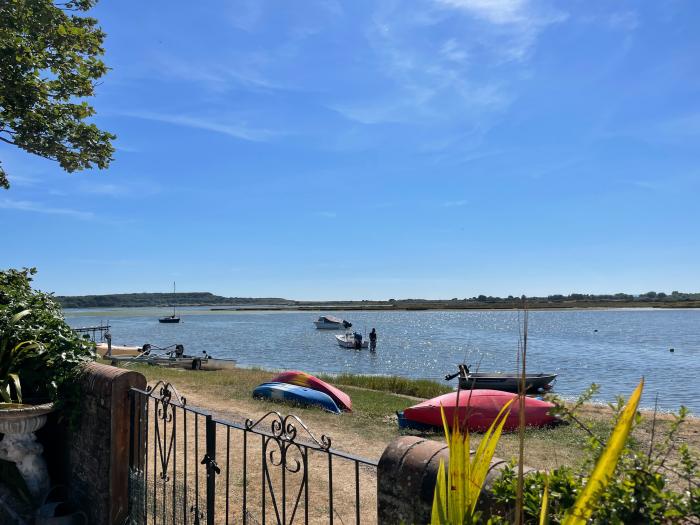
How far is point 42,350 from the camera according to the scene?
5461mm

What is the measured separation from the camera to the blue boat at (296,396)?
48.6 feet

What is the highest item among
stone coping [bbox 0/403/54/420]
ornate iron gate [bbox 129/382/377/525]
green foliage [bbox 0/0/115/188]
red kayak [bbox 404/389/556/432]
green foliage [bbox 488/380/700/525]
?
green foliage [bbox 0/0/115/188]

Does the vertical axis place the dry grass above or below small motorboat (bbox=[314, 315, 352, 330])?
above

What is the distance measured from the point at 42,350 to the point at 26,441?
879 mm

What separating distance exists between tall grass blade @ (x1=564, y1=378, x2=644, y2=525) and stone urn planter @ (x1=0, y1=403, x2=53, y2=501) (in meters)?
5.05

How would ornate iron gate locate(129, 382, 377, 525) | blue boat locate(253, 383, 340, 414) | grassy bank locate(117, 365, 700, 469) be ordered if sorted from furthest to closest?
blue boat locate(253, 383, 340, 414)
grassy bank locate(117, 365, 700, 469)
ornate iron gate locate(129, 382, 377, 525)

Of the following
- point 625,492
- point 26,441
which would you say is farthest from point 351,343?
point 625,492

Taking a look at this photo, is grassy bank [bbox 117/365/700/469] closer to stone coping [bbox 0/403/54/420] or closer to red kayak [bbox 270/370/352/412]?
red kayak [bbox 270/370/352/412]

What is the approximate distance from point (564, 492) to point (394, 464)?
959 mm

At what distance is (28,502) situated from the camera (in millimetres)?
5293

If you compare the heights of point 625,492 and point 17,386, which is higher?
point 625,492

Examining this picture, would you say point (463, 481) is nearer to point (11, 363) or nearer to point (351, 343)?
point (11, 363)

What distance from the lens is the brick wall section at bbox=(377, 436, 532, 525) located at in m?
2.58

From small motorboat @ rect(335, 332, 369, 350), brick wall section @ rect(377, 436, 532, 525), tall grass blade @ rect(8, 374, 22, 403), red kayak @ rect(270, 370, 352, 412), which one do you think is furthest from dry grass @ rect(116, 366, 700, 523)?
small motorboat @ rect(335, 332, 369, 350)
